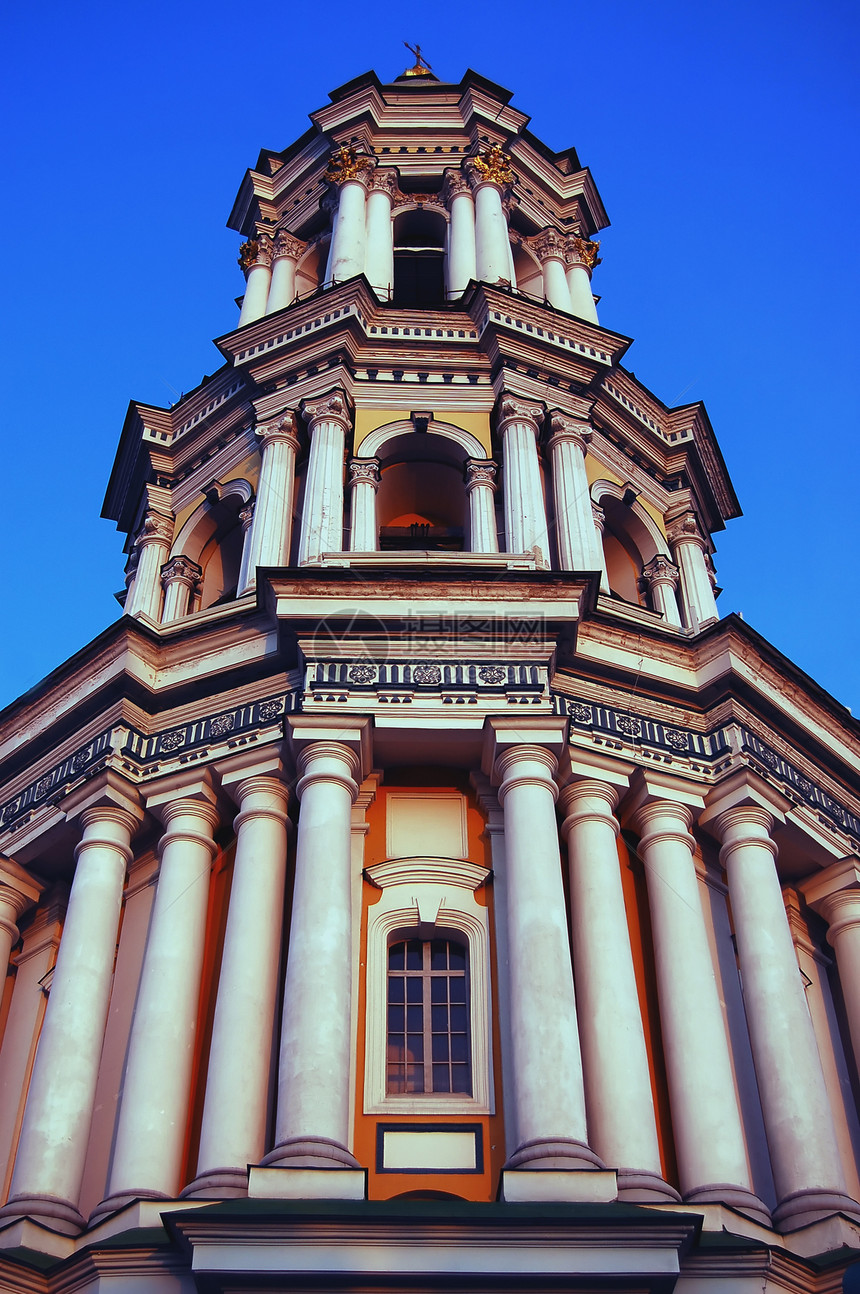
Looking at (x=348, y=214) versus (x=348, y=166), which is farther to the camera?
(x=348, y=166)

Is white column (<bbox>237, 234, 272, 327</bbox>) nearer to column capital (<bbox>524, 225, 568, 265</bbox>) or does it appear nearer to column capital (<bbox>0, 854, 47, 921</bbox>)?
column capital (<bbox>524, 225, 568, 265</bbox>)

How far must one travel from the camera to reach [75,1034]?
16812mm

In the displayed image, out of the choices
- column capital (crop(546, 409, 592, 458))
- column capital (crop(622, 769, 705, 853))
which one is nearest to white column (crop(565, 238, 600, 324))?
column capital (crop(546, 409, 592, 458))

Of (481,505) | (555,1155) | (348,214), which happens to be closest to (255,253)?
(348,214)

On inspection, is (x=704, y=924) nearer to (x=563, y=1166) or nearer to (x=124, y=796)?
(x=563, y=1166)

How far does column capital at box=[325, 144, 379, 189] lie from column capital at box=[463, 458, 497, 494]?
7732mm

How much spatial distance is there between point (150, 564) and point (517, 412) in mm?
6061

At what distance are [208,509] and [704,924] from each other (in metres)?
10.5

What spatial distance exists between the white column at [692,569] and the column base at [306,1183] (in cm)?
1154

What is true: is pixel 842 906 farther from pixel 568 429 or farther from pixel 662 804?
pixel 568 429

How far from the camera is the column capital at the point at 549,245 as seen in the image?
28.3 metres

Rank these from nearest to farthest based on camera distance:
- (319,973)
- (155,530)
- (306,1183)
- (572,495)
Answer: (306,1183) < (319,973) < (572,495) < (155,530)

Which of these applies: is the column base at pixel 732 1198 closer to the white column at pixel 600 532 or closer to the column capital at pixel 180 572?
the white column at pixel 600 532

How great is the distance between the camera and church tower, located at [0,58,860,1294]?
14.7m
